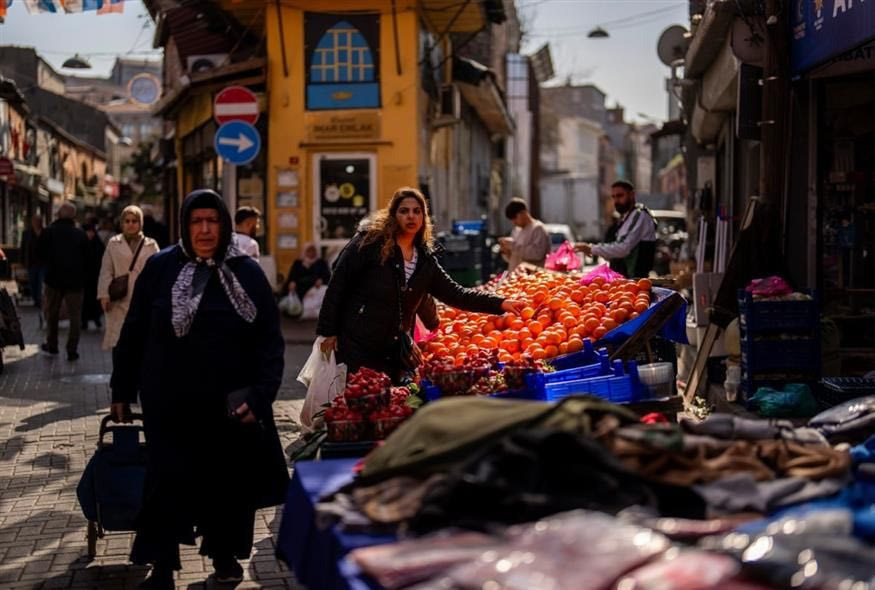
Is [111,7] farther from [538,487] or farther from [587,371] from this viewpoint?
[538,487]

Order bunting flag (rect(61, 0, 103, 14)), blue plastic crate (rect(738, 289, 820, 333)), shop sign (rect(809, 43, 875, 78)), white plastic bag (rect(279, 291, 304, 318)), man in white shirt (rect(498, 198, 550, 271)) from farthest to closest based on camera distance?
white plastic bag (rect(279, 291, 304, 318))
bunting flag (rect(61, 0, 103, 14))
man in white shirt (rect(498, 198, 550, 271))
shop sign (rect(809, 43, 875, 78))
blue plastic crate (rect(738, 289, 820, 333))

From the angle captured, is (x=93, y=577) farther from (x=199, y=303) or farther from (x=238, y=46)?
(x=238, y=46)

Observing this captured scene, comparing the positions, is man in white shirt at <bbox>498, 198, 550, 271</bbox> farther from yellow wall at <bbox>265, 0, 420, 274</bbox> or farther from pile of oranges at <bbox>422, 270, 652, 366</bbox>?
yellow wall at <bbox>265, 0, 420, 274</bbox>

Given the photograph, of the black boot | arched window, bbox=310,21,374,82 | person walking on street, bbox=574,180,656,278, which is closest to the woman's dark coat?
the black boot

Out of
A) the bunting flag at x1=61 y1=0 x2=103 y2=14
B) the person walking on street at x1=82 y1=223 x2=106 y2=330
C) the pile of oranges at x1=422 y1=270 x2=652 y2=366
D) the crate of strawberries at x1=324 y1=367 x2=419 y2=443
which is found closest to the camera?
the crate of strawberries at x1=324 y1=367 x2=419 y2=443

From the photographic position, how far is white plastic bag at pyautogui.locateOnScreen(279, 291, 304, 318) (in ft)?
66.2

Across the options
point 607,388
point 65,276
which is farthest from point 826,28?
point 65,276

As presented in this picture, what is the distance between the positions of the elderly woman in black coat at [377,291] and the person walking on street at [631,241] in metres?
4.63

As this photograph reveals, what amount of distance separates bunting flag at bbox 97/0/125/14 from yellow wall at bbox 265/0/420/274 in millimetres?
2854

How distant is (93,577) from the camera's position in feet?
20.5

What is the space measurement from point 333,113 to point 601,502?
1937 centimetres

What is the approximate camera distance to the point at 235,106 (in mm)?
17141

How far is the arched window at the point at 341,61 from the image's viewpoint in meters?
22.4

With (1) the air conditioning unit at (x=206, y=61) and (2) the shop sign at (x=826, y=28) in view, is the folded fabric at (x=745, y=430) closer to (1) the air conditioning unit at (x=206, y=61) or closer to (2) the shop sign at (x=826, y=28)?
(2) the shop sign at (x=826, y=28)
